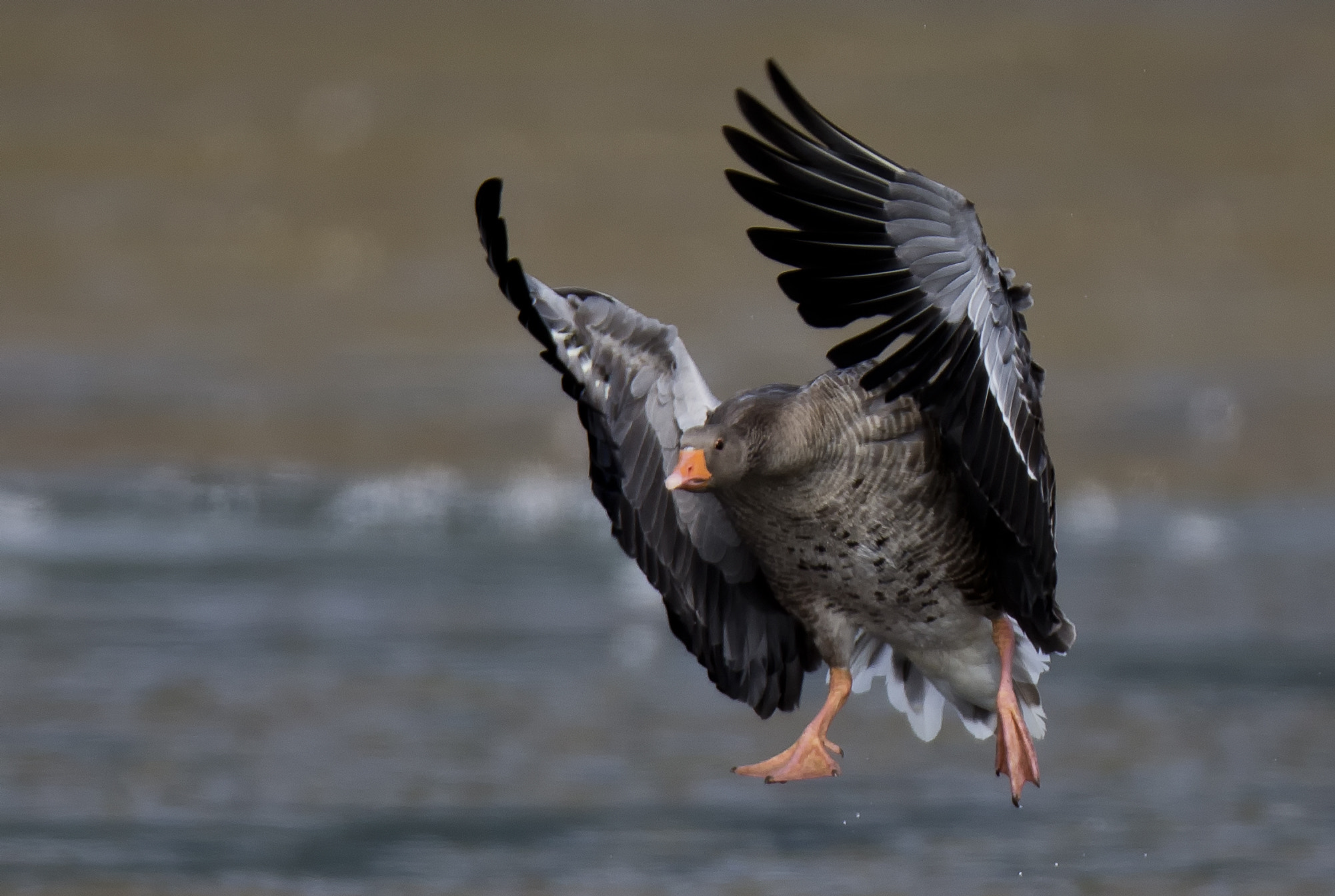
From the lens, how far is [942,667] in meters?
7.10

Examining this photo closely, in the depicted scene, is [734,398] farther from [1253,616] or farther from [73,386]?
[73,386]

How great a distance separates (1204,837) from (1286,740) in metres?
1.33

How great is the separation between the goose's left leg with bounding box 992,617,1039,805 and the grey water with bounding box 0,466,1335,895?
91 centimetres

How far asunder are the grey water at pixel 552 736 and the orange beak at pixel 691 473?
197cm

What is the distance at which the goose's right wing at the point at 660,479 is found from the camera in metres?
6.50

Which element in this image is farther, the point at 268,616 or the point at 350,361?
the point at 350,361

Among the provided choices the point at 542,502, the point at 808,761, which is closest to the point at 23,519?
the point at 542,502

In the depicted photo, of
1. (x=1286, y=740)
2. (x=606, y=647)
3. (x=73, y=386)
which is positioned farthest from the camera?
(x=73, y=386)

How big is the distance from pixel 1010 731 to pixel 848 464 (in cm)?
111

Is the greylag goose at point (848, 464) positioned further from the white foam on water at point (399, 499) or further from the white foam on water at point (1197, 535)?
the white foam on water at point (399, 499)

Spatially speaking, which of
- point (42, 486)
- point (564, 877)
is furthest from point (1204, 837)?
point (42, 486)

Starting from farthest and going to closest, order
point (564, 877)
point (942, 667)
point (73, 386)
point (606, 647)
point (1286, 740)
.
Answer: point (73, 386), point (606, 647), point (1286, 740), point (564, 877), point (942, 667)

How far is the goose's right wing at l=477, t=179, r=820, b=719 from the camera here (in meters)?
6.50

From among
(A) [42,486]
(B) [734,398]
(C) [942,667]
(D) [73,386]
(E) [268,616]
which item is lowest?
(C) [942,667]
